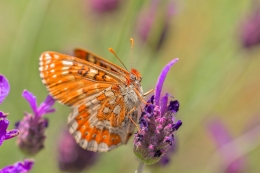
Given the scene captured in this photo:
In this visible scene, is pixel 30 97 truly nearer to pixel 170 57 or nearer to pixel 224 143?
pixel 224 143

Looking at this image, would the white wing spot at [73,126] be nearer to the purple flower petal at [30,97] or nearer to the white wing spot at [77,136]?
the white wing spot at [77,136]

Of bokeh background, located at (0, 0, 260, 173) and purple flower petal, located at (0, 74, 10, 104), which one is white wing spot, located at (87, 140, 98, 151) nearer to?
bokeh background, located at (0, 0, 260, 173)

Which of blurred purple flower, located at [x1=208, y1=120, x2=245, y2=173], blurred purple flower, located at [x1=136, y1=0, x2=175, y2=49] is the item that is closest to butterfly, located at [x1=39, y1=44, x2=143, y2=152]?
blurred purple flower, located at [x1=136, y1=0, x2=175, y2=49]

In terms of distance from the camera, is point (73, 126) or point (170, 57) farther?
point (170, 57)

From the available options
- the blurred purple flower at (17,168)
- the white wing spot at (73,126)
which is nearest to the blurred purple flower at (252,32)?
the white wing spot at (73,126)

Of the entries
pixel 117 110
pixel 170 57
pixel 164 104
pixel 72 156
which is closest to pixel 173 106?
pixel 164 104

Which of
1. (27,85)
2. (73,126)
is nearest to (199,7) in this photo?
(27,85)
